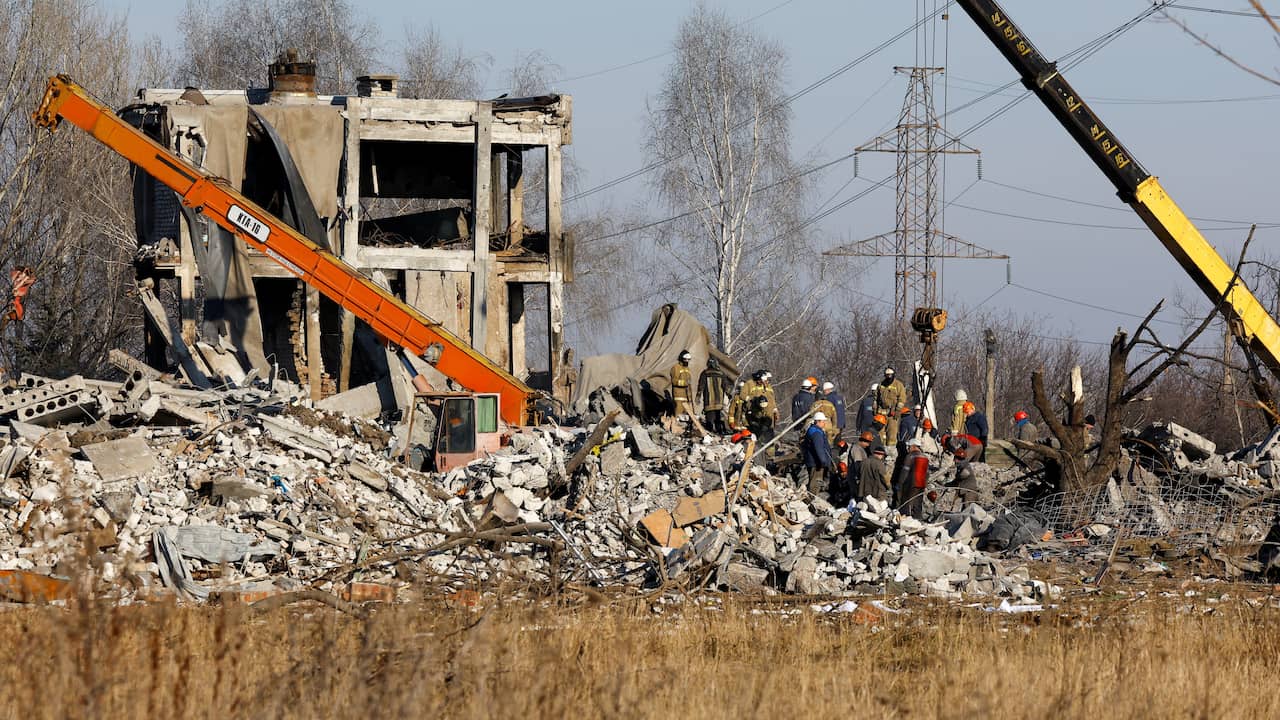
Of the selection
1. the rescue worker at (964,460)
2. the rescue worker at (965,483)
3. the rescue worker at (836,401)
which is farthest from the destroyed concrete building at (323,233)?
the rescue worker at (965,483)

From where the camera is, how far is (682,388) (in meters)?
19.7

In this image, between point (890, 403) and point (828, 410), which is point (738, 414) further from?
point (890, 403)

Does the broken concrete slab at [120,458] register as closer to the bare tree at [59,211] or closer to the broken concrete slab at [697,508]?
the broken concrete slab at [697,508]

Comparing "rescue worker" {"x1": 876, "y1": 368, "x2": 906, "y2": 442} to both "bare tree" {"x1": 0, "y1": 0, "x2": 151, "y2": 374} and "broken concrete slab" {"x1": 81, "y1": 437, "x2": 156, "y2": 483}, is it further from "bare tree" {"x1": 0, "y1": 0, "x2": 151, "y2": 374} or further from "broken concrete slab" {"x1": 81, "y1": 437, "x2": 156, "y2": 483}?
"bare tree" {"x1": 0, "y1": 0, "x2": 151, "y2": 374}

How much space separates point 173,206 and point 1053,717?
61.2ft

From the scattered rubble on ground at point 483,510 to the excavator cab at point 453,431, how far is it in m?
0.30

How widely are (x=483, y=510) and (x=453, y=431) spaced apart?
2322mm

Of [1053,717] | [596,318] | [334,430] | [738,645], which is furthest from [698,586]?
[596,318]

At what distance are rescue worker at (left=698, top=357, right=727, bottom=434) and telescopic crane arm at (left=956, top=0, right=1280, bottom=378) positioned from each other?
242 inches

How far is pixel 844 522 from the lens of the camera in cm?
1366

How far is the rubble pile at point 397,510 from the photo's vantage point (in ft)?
39.2

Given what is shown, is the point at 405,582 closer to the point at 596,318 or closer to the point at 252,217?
the point at 252,217

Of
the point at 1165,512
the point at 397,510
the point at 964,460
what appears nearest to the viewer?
the point at 397,510

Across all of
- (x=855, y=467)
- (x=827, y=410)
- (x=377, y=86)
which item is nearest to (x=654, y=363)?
(x=827, y=410)
